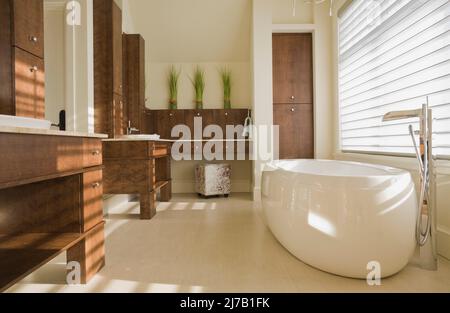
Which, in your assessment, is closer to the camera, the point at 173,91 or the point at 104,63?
the point at 104,63

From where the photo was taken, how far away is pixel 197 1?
163 inches

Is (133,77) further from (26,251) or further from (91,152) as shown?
(26,251)

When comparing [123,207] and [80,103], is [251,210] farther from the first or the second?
[80,103]

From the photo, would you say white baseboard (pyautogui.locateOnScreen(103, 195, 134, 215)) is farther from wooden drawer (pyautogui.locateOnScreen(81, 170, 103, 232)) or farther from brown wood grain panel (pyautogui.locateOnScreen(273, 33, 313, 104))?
brown wood grain panel (pyautogui.locateOnScreen(273, 33, 313, 104))

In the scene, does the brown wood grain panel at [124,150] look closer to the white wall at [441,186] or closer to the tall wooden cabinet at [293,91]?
the tall wooden cabinet at [293,91]

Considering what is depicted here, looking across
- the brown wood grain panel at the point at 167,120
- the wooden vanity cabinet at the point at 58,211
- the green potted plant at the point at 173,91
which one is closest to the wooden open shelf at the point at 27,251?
the wooden vanity cabinet at the point at 58,211

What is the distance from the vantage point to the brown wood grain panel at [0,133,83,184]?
105 centimetres

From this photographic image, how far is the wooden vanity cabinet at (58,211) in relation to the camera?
1347mm

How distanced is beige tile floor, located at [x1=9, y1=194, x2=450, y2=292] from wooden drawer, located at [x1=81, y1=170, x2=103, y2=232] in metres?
0.31

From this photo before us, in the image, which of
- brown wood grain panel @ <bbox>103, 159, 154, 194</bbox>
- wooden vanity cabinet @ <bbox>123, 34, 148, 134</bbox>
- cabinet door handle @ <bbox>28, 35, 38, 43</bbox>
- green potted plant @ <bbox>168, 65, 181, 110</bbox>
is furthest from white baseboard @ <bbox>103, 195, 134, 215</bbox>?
cabinet door handle @ <bbox>28, 35, 38, 43</bbox>

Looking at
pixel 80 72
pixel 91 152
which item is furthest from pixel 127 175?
pixel 91 152

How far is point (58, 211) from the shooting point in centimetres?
161

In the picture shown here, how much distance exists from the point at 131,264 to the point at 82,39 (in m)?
1.96

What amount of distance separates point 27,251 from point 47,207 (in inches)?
10.0
